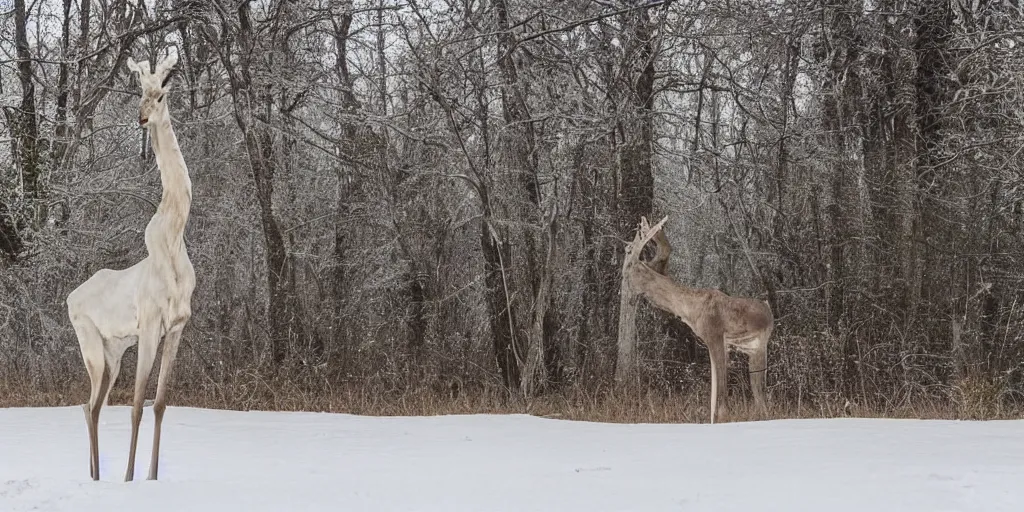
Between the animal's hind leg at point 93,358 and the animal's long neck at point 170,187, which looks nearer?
the animal's long neck at point 170,187

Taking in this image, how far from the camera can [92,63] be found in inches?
554

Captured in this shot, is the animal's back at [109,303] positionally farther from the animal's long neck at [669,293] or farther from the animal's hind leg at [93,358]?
the animal's long neck at [669,293]

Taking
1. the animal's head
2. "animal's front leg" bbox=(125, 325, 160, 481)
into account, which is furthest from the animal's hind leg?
the animal's head

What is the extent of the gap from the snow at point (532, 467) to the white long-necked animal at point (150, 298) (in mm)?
497

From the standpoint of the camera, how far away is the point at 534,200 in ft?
42.6

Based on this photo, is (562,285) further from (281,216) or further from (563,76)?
(281,216)

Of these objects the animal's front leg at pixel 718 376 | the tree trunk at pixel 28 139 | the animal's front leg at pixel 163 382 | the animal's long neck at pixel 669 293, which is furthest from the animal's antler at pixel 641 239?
the tree trunk at pixel 28 139

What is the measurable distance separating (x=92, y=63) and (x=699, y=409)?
941cm

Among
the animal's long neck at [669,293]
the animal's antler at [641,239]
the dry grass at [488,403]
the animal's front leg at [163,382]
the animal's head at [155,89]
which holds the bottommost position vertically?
the dry grass at [488,403]

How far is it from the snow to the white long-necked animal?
0.50 meters

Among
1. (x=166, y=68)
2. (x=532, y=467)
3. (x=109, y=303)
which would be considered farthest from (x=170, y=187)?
(x=532, y=467)

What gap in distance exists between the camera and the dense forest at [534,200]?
12031mm

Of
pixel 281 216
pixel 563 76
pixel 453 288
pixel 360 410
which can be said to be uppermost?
pixel 563 76

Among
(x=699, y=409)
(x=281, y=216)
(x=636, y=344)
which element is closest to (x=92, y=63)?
(x=281, y=216)
